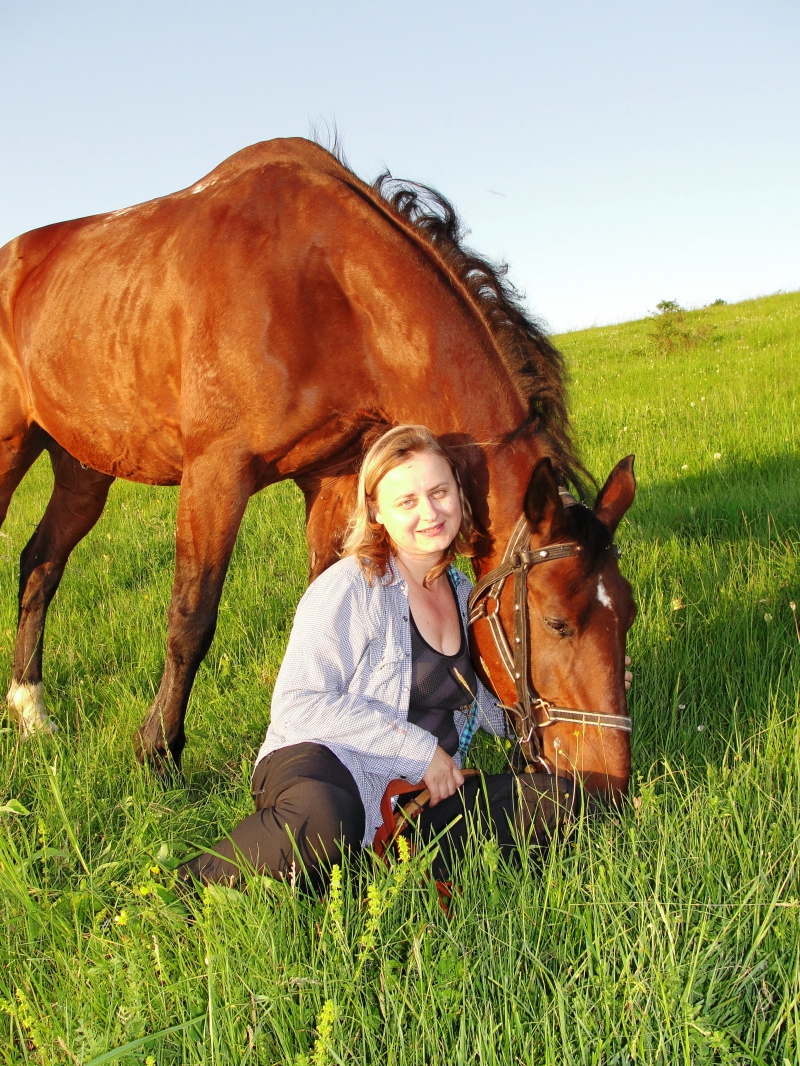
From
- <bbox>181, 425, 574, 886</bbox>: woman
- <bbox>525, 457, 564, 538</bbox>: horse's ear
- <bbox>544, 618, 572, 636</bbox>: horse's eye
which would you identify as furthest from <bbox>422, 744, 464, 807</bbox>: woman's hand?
<bbox>525, 457, 564, 538</bbox>: horse's ear

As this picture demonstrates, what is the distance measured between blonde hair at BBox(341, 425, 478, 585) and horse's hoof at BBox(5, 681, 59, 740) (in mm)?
1947

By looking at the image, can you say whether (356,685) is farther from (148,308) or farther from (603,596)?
(148,308)

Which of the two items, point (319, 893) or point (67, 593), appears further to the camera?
point (67, 593)

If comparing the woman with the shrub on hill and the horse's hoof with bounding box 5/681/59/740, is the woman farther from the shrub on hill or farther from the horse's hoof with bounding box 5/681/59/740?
the shrub on hill

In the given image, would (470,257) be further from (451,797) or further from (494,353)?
(451,797)

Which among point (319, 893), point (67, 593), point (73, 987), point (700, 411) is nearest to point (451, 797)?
point (319, 893)

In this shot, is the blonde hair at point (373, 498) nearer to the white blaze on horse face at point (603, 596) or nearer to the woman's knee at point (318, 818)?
the white blaze on horse face at point (603, 596)

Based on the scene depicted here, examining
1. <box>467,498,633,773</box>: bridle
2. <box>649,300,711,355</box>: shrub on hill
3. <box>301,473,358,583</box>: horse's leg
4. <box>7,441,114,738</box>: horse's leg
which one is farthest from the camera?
<box>649,300,711,355</box>: shrub on hill

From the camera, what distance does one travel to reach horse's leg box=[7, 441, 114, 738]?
462cm

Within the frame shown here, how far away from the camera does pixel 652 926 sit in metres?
1.80

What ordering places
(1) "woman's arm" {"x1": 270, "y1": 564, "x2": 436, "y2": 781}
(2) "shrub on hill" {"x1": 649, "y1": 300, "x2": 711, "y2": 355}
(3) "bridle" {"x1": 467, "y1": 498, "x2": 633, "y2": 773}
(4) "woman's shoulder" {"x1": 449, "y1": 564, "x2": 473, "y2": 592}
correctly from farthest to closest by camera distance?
(2) "shrub on hill" {"x1": 649, "y1": 300, "x2": 711, "y2": 355}
(4) "woman's shoulder" {"x1": 449, "y1": 564, "x2": 473, "y2": 592}
(3) "bridle" {"x1": 467, "y1": 498, "x2": 633, "y2": 773}
(1) "woman's arm" {"x1": 270, "y1": 564, "x2": 436, "y2": 781}

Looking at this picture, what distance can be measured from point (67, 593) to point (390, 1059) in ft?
15.6

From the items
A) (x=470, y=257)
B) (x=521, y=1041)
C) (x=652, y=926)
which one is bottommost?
(x=521, y=1041)

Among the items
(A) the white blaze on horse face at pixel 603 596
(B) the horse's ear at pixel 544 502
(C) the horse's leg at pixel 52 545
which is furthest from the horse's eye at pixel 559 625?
(C) the horse's leg at pixel 52 545
